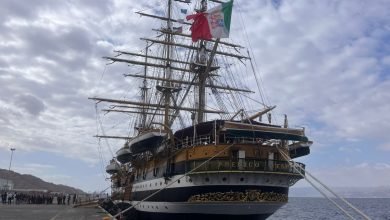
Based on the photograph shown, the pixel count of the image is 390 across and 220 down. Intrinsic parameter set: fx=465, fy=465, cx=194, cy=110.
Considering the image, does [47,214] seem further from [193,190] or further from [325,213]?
[325,213]

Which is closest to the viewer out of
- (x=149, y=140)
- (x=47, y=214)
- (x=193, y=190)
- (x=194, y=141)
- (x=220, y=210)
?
(x=220, y=210)

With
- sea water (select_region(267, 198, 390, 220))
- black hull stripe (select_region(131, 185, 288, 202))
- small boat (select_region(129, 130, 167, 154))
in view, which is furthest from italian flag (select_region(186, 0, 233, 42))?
sea water (select_region(267, 198, 390, 220))

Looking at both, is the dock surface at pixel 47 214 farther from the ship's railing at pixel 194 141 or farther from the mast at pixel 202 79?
the mast at pixel 202 79

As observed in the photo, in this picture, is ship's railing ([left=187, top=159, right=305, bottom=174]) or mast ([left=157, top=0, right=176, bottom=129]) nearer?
ship's railing ([left=187, top=159, right=305, bottom=174])

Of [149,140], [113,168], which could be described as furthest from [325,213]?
[149,140]

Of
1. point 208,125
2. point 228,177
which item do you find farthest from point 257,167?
point 208,125

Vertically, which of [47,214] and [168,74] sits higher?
Answer: [168,74]

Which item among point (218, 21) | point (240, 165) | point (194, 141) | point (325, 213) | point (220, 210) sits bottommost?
point (220, 210)

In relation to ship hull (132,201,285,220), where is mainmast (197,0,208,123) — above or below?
above

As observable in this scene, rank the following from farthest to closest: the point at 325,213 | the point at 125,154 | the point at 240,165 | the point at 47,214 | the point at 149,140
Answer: the point at 325,213 < the point at 125,154 < the point at 47,214 < the point at 149,140 < the point at 240,165

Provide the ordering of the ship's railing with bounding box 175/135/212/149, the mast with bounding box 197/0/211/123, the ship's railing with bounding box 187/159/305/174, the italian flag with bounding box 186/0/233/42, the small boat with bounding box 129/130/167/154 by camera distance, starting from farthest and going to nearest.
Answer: the mast with bounding box 197/0/211/123
the small boat with bounding box 129/130/167/154
the ship's railing with bounding box 175/135/212/149
the italian flag with bounding box 186/0/233/42
the ship's railing with bounding box 187/159/305/174

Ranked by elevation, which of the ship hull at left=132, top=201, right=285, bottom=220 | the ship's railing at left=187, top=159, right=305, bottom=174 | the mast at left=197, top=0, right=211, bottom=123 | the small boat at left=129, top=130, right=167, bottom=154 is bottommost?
the ship hull at left=132, top=201, right=285, bottom=220

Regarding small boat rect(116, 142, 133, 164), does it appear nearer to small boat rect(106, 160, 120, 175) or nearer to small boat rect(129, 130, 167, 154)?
small boat rect(129, 130, 167, 154)

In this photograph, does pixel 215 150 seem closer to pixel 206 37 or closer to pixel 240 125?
pixel 240 125
